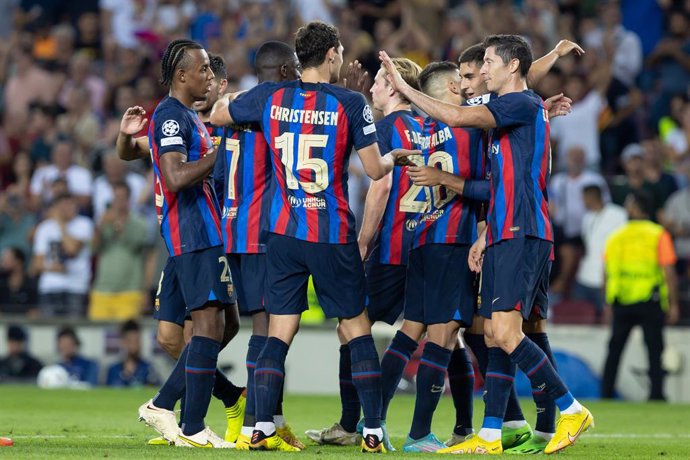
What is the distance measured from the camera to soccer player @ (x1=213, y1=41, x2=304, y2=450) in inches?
337

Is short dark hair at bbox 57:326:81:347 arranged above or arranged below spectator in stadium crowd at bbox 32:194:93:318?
below

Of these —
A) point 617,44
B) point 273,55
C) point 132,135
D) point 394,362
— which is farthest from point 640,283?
point 132,135

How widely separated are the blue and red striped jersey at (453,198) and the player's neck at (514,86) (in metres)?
0.60

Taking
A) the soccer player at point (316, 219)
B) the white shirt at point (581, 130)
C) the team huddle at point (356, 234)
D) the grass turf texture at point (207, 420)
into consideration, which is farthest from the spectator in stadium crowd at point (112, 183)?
the soccer player at point (316, 219)

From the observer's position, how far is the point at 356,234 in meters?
8.09

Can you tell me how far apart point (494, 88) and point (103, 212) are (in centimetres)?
1039

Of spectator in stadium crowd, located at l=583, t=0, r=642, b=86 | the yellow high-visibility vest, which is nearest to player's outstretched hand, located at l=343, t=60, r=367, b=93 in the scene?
the yellow high-visibility vest

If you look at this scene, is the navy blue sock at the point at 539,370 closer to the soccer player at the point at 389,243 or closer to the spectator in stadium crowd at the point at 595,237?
the soccer player at the point at 389,243

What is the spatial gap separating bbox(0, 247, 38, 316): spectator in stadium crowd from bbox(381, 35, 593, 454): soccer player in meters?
10.6

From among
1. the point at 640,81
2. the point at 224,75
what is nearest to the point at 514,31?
the point at 640,81

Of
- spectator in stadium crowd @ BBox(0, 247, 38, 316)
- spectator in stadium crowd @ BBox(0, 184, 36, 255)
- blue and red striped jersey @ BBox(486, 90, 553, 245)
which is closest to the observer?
blue and red striped jersey @ BBox(486, 90, 553, 245)

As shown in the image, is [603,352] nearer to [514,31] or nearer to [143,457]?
[514,31]

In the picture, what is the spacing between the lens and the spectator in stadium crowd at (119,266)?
56.7 feet

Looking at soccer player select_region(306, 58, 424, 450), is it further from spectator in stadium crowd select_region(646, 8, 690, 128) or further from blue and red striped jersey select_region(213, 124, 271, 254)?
spectator in stadium crowd select_region(646, 8, 690, 128)
